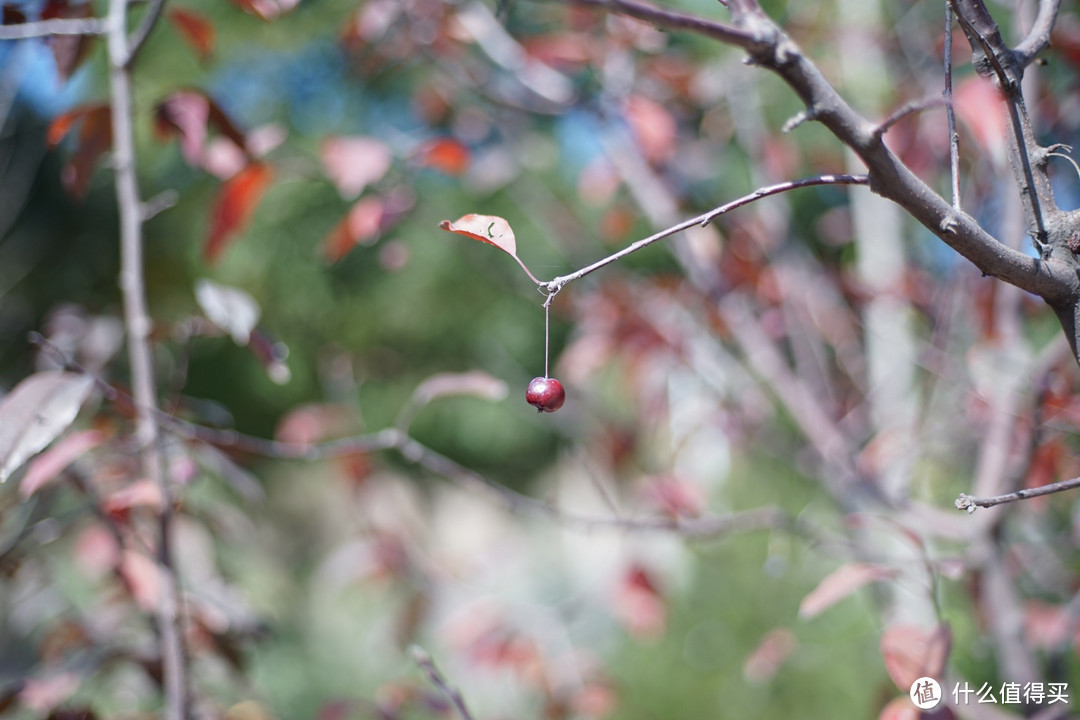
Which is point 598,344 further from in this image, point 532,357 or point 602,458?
point 532,357

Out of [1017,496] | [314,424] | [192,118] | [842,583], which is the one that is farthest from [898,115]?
[314,424]

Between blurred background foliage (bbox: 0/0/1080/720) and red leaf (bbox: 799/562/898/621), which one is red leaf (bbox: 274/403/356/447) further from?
red leaf (bbox: 799/562/898/621)

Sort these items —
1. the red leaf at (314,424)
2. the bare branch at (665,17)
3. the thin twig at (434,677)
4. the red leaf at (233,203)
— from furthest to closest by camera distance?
1. the red leaf at (314,424)
2. the red leaf at (233,203)
3. the thin twig at (434,677)
4. the bare branch at (665,17)

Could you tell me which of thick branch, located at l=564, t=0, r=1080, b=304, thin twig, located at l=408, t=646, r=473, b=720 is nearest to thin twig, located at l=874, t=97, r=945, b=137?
thick branch, located at l=564, t=0, r=1080, b=304

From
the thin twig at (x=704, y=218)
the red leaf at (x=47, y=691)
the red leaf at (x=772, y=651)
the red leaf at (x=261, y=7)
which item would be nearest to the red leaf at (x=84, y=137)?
the red leaf at (x=261, y=7)

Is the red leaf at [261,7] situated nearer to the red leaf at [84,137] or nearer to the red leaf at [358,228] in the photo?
the red leaf at [84,137]

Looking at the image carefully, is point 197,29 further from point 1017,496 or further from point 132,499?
point 1017,496

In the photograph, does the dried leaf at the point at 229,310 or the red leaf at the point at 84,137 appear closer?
the dried leaf at the point at 229,310
